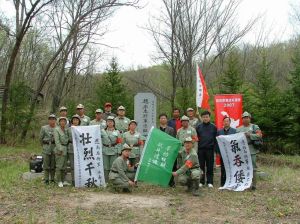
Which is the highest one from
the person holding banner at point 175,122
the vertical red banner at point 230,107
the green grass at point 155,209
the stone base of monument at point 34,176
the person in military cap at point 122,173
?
the vertical red banner at point 230,107

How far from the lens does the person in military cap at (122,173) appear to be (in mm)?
8820

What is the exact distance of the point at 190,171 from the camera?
8883 mm

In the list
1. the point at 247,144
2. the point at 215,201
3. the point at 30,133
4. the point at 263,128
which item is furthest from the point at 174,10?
the point at 215,201

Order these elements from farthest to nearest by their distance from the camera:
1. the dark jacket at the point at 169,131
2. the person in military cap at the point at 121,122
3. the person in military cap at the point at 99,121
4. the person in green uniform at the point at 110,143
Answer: the person in military cap at the point at 121,122 < the person in military cap at the point at 99,121 < the dark jacket at the point at 169,131 < the person in green uniform at the point at 110,143

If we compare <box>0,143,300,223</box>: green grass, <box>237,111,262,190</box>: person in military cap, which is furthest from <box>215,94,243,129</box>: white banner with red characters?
<box>237,111,262,190</box>: person in military cap

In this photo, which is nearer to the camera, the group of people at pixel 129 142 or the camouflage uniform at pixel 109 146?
the group of people at pixel 129 142

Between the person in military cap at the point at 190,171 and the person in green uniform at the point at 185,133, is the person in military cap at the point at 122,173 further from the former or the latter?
the person in green uniform at the point at 185,133

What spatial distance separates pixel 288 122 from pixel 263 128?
3.43 ft

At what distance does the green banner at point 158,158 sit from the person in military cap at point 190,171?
30 centimetres

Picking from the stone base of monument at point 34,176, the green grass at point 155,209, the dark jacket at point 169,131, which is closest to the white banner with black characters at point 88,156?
the green grass at point 155,209

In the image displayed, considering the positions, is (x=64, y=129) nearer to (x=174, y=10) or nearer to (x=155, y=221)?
(x=155, y=221)

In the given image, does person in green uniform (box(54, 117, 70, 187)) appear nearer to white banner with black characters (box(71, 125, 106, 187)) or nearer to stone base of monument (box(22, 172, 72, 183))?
white banner with black characters (box(71, 125, 106, 187))

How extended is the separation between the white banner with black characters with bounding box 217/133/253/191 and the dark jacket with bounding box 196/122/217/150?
221 millimetres

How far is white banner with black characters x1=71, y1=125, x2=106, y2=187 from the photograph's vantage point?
9469 mm
